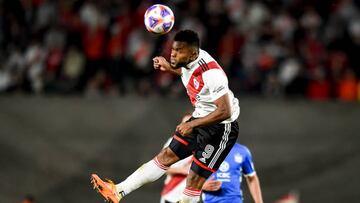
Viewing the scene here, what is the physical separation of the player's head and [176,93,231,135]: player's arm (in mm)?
587

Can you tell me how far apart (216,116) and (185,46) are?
846 mm

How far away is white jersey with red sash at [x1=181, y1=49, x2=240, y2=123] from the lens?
8.68m

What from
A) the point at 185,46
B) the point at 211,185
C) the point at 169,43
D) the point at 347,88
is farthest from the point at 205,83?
the point at 347,88

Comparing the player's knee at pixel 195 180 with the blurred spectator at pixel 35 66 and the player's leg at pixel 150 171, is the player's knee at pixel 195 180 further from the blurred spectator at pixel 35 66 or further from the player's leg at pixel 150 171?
the blurred spectator at pixel 35 66

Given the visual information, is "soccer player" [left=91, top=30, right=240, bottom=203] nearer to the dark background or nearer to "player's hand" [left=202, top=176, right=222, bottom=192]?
"player's hand" [left=202, top=176, right=222, bottom=192]

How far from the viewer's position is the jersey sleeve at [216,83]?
28.4 feet

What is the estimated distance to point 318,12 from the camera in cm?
1702

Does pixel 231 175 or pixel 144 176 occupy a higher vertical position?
pixel 144 176

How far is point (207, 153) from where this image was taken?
9078 mm

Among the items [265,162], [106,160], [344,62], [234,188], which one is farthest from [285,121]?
[234,188]

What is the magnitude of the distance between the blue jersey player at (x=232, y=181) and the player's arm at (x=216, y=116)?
4.65 ft

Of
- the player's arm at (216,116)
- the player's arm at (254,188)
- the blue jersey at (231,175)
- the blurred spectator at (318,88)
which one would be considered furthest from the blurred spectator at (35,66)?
the player's arm at (216,116)

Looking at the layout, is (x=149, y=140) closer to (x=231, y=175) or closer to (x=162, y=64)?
(x=231, y=175)

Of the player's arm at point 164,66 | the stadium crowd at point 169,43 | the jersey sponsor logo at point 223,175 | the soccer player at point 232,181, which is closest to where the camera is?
the player's arm at point 164,66
